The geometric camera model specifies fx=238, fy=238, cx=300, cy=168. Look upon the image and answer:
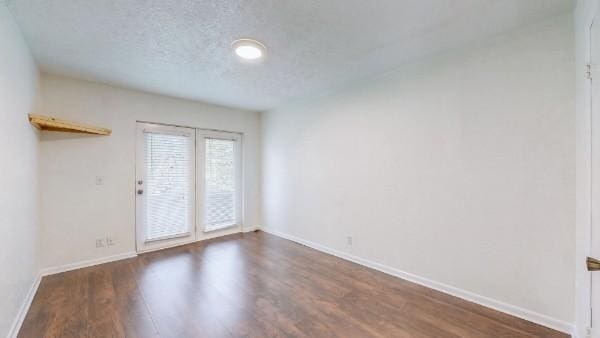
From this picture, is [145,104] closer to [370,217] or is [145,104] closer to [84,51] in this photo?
[84,51]

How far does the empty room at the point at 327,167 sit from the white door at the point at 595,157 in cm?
3

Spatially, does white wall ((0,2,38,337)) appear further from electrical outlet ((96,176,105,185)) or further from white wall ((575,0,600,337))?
white wall ((575,0,600,337))

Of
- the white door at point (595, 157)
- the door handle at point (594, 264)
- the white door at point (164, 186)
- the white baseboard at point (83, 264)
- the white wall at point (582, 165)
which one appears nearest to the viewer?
the door handle at point (594, 264)

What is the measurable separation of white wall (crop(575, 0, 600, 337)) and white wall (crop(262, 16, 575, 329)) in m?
0.09

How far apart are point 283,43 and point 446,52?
5.61 feet

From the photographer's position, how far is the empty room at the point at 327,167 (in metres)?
1.86

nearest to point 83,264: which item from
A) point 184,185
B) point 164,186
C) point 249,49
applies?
point 164,186

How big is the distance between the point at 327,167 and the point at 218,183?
2.19 m

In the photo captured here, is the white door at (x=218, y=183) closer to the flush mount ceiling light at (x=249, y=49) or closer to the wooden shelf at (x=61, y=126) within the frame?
the wooden shelf at (x=61, y=126)

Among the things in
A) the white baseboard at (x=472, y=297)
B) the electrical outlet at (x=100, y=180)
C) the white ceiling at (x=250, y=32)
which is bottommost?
the white baseboard at (x=472, y=297)

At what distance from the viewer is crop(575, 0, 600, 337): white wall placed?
5.08 ft

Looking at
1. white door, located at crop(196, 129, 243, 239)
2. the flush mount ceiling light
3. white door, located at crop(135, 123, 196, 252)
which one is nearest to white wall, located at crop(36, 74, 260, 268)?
white door, located at crop(135, 123, 196, 252)

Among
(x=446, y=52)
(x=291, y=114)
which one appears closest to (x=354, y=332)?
(x=446, y=52)

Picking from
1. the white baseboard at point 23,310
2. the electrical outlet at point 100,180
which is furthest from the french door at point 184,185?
the white baseboard at point 23,310
